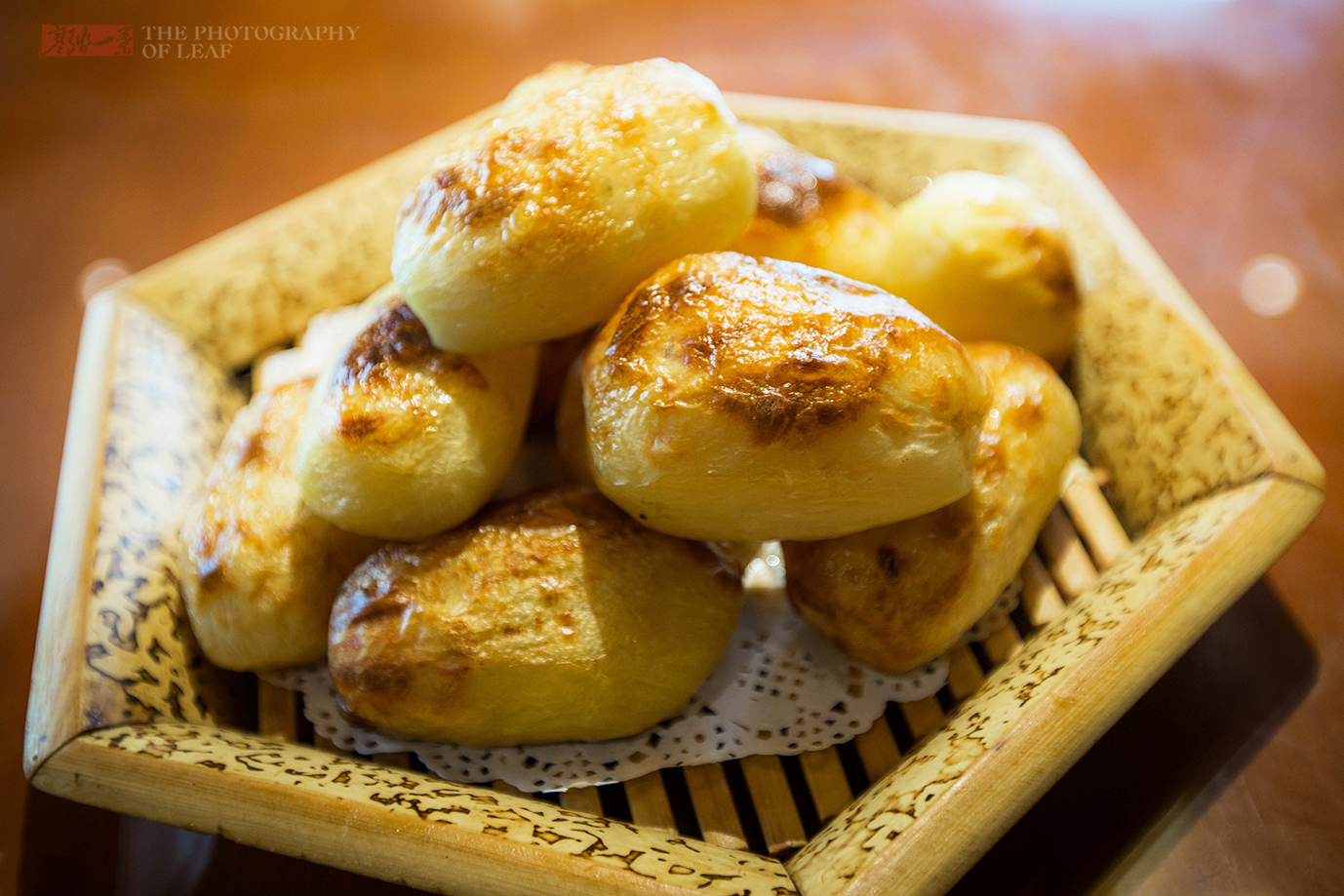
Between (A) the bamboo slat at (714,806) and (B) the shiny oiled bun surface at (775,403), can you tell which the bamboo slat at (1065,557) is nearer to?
(B) the shiny oiled bun surface at (775,403)

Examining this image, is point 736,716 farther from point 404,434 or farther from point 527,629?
point 404,434

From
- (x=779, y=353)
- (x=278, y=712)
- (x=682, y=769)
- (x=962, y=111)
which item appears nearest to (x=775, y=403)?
(x=779, y=353)

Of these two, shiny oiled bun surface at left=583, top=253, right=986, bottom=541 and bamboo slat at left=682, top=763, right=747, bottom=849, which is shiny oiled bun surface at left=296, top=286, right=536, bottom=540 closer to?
shiny oiled bun surface at left=583, top=253, right=986, bottom=541

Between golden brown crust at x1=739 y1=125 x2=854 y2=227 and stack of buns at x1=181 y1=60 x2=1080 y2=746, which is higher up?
golden brown crust at x1=739 y1=125 x2=854 y2=227

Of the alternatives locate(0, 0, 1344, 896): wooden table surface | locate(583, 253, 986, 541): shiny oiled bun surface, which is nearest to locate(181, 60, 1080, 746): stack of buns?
locate(583, 253, 986, 541): shiny oiled bun surface

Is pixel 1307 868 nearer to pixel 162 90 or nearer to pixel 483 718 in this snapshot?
pixel 483 718

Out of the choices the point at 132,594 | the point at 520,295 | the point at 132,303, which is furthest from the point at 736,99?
the point at 132,594
